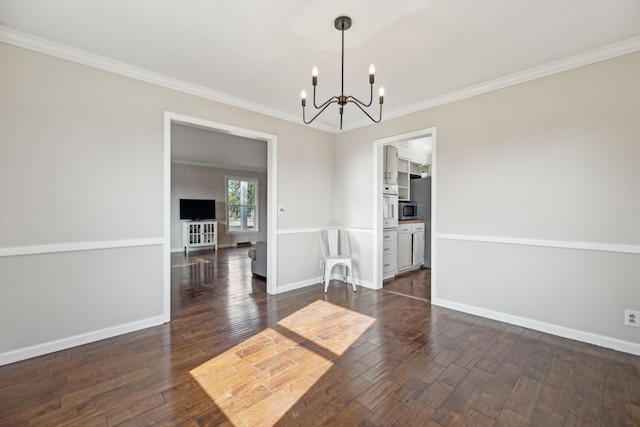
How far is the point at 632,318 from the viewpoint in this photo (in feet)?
8.08

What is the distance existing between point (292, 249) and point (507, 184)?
2925mm

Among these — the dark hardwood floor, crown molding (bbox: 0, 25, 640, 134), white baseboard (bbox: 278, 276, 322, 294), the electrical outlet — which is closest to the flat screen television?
white baseboard (bbox: 278, 276, 322, 294)

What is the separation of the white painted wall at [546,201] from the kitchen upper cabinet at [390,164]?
3.68 ft

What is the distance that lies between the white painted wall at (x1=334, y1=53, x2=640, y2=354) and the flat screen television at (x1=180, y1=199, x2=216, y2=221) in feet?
22.9

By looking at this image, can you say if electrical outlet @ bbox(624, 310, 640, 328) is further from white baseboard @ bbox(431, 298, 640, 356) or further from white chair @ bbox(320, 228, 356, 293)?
white chair @ bbox(320, 228, 356, 293)

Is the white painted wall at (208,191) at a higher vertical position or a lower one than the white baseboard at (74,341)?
higher

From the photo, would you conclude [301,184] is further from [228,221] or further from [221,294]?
[228,221]

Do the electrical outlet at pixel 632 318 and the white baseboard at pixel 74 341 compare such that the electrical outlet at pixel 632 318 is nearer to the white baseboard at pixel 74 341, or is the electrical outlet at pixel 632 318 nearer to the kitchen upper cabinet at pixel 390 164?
the kitchen upper cabinet at pixel 390 164

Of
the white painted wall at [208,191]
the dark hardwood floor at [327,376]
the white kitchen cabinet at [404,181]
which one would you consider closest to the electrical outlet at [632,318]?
the dark hardwood floor at [327,376]

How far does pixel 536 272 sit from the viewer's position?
2945 millimetres

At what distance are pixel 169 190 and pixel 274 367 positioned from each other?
6.96 ft

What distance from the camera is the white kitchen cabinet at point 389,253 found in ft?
15.7

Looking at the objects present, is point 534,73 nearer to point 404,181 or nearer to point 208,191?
point 404,181

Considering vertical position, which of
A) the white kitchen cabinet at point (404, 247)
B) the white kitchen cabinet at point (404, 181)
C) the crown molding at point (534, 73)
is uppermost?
the crown molding at point (534, 73)
